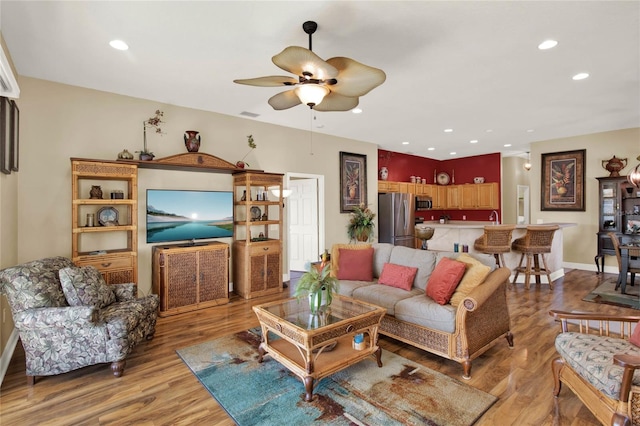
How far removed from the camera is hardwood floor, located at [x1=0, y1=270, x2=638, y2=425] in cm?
215

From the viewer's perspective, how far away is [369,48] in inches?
117

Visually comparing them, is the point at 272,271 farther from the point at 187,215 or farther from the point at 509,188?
the point at 509,188

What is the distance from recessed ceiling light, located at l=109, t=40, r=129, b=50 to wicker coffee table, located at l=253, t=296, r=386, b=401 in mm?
2657

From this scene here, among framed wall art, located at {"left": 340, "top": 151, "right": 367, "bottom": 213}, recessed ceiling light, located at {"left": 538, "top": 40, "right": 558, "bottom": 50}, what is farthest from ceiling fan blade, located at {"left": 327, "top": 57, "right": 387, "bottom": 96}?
framed wall art, located at {"left": 340, "top": 151, "right": 367, "bottom": 213}

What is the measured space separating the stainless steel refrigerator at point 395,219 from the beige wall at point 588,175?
110 inches

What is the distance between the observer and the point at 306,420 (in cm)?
210

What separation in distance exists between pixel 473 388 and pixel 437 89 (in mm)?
3322

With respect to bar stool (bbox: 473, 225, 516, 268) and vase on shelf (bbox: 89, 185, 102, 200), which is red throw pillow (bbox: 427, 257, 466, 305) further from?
vase on shelf (bbox: 89, 185, 102, 200)

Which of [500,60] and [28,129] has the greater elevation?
[500,60]

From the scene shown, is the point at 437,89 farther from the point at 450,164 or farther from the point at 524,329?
the point at 450,164

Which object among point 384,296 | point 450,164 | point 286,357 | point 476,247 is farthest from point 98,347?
point 450,164

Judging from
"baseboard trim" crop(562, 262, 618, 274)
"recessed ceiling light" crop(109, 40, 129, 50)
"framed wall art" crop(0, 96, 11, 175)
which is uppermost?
"recessed ceiling light" crop(109, 40, 129, 50)

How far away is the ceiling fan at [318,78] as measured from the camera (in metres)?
2.15

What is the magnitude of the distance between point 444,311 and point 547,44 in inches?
102
